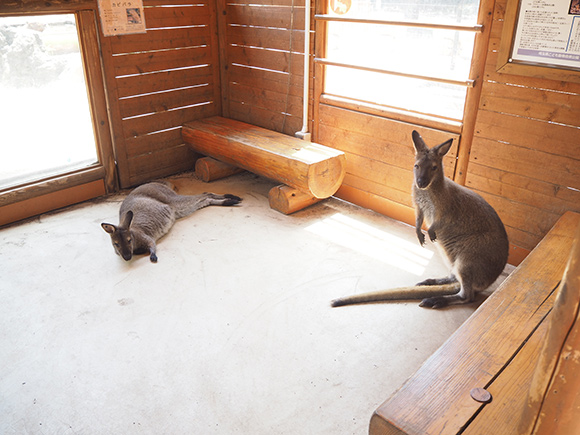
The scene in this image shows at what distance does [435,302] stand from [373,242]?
1039 mm

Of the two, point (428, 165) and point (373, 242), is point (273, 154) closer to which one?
point (373, 242)

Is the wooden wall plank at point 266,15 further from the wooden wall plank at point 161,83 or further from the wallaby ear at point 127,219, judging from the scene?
the wallaby ear at point 127,219

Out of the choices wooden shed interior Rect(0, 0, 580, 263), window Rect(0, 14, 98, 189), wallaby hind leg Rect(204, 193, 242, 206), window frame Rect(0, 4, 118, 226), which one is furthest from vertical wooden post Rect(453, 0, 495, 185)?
window Rect(0, 14, 98, 189)

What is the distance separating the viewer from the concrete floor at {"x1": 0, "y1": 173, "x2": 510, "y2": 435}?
8.38 feet

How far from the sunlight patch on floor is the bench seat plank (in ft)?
1.11

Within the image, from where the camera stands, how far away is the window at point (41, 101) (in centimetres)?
432

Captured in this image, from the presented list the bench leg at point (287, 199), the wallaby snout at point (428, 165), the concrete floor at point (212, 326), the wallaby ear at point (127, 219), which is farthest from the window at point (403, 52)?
the wallaby ear at point (127, 219)

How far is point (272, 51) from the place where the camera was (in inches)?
205

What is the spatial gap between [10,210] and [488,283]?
433 centimetres

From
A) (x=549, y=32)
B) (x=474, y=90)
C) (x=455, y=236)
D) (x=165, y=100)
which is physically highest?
(x=549, y=32)

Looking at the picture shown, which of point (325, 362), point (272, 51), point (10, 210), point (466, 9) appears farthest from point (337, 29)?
point (10, 210)

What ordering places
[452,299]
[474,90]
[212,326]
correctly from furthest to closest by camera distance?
[474,90] → [452,299] → [212,326]

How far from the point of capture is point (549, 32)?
3.22 metres

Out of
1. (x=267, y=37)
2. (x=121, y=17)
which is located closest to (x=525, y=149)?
(x=267, y=37)
